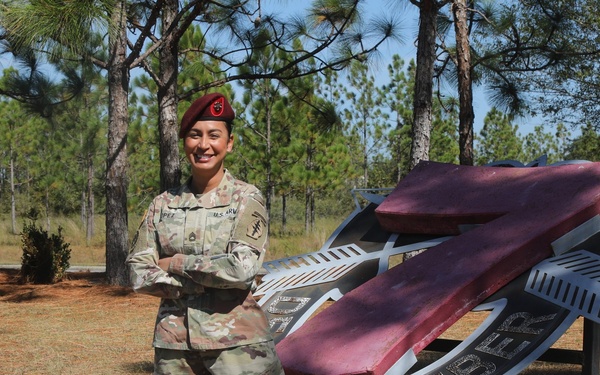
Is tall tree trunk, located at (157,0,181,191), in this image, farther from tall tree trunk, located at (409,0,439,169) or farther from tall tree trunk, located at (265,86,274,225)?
tall tree trunk, located at (265,86,274,225)

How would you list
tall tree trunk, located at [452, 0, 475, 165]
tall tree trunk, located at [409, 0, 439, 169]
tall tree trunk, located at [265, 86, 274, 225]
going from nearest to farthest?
tall tree trunk, located at [409, 0, 439, 169] < tall tree trunk, located at [452, 0, 475, 165] < tall tree trunk, located at [265, 86, 274, 225]

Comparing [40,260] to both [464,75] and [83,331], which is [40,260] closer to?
[83,331]

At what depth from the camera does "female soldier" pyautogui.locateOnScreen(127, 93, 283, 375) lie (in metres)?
2.25

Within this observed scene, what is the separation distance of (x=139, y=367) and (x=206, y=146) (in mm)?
3376

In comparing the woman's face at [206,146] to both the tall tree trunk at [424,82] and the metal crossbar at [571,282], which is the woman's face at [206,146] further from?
the tall tree trunk at [424,82]

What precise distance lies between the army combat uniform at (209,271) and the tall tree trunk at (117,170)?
26.1ft

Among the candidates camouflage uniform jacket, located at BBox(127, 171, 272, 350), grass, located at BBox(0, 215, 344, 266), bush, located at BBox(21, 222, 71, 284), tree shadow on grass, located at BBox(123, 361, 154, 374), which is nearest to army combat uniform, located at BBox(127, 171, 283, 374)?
camouflage uniform jacket, located at BBox(127, 171, 272, 350)

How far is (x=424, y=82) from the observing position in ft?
26.4

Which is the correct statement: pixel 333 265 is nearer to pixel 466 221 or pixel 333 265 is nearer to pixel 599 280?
pixel 466 221

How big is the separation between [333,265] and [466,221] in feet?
2.37

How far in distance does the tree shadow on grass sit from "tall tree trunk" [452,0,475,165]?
4.75 m

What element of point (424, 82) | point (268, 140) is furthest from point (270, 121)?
point (424, 82)

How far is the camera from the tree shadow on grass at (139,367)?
5.22m

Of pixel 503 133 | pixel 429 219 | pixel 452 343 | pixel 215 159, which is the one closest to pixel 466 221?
pixel 429 219
